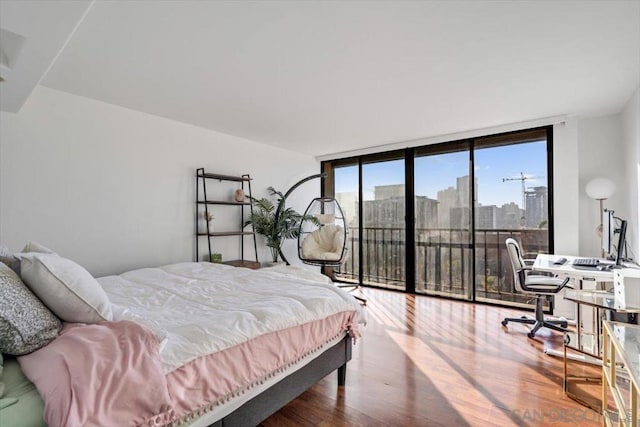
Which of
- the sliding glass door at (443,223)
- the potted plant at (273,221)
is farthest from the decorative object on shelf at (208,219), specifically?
the sliding glass door at (443,223)

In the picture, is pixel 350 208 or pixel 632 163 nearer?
pixel 632 163

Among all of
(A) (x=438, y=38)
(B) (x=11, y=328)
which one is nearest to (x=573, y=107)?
(A) (x=438, y=38)

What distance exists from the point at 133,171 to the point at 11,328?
9.02ft

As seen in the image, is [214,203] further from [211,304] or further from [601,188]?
[601,188]

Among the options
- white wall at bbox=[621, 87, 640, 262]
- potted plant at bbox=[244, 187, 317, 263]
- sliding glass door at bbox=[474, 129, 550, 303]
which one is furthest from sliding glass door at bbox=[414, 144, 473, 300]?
potted plant at bbox=[244, 187, 317, 263]

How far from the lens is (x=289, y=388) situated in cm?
168

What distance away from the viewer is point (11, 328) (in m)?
1.06

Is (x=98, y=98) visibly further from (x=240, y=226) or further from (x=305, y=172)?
(x=305, y=172)

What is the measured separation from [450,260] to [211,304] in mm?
3787

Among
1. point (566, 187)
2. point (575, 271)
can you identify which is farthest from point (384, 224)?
point (575, 271)

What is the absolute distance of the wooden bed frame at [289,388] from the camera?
55.8 inches

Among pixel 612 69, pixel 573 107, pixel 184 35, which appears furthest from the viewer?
pixel 573 107

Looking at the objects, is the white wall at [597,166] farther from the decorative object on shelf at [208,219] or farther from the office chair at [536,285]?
the decorative object on shelf at [208,219]

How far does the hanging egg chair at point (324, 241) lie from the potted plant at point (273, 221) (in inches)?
6.8
